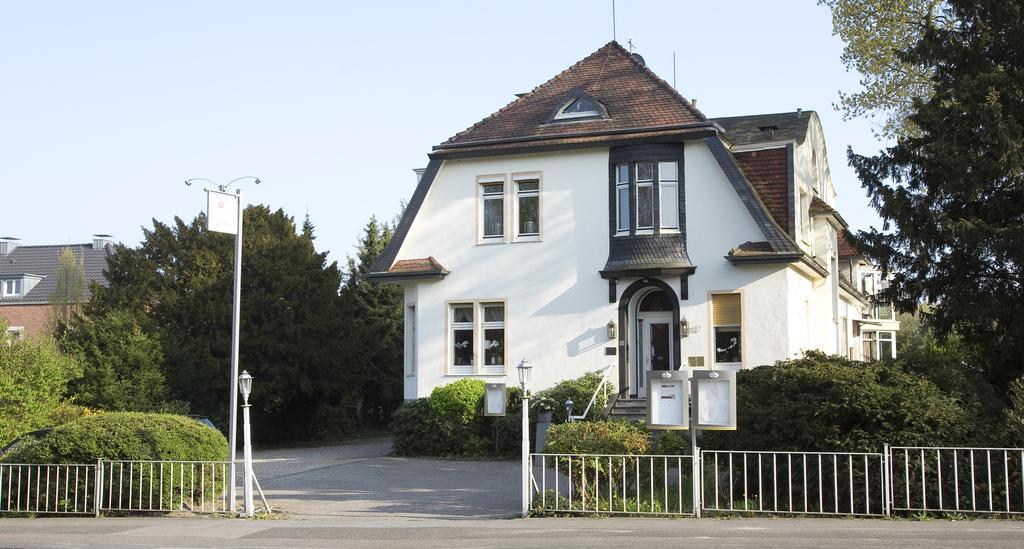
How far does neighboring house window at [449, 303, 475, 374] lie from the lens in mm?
26703

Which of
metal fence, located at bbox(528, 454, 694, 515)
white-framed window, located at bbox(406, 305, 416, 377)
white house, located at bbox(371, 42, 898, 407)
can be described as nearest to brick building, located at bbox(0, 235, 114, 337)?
white-framed window, located at bbox(406, 305, 416, 377)

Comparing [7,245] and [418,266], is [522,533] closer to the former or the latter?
[418,266]

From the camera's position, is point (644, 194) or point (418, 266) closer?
point (644, 194)

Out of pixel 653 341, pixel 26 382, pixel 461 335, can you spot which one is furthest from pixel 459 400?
pixel 26 382

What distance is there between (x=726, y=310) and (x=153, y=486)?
1359 cm

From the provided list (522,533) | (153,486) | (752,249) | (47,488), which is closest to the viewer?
(522,533)

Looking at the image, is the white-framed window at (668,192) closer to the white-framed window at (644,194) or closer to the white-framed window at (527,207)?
the white-framed window at (644,194)

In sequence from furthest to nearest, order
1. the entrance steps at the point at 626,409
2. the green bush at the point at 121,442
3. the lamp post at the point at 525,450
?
1. the entrance steps at the point at 626,409
2. the green bush at the point at 121,442
3. the lamp post at the point at 525,450

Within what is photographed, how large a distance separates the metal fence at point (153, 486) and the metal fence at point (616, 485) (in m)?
Result: 4.68

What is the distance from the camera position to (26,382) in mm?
20406

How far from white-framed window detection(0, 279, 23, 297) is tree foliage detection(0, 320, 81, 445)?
3808 cm

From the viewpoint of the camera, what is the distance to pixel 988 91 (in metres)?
17.5

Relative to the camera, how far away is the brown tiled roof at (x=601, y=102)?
25594mm

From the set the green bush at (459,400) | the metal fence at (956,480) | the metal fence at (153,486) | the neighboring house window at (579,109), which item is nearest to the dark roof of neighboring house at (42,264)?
the green bush at (459,400)
